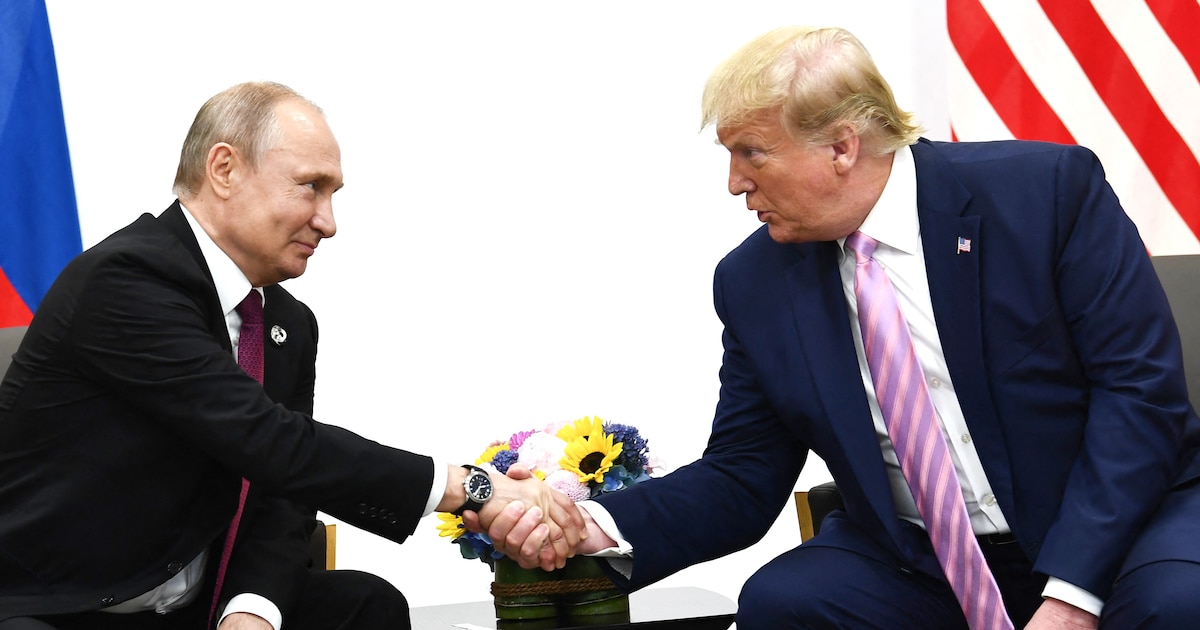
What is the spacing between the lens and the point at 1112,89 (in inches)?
129

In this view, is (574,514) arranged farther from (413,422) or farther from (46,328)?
(413,422)

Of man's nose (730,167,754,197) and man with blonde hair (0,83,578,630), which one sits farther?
man's nose (730,167,754,197)

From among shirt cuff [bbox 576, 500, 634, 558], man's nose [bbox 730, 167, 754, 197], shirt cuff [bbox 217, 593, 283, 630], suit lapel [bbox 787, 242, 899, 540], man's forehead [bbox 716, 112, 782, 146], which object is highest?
man's forehead [bbox 716, 112, 782, 146]

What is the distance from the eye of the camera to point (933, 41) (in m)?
3.62

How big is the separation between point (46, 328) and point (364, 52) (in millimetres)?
1609

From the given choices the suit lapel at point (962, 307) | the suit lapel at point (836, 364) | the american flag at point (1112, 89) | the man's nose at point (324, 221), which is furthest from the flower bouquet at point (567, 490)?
the american flag at point (1112, 89)

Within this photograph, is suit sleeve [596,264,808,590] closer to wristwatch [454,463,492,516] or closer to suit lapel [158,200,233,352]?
wristwatch [454,463,492,516]

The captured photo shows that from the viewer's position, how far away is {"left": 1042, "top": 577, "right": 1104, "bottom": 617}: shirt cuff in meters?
1.71

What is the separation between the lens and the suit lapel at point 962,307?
1.90 m

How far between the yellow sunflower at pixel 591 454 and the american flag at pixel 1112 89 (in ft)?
5.71

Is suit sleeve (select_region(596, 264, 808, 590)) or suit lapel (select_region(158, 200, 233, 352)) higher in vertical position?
suit lapel (select_region(158, 200, 233, 352))

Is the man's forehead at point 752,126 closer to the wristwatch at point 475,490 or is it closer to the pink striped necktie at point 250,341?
the wristwatch at point 475,490

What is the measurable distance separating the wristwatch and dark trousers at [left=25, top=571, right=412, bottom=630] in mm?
200

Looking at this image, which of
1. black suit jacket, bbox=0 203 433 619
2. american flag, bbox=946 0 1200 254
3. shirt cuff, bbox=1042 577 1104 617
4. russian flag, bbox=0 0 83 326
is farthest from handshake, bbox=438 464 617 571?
american flag, bbox=946 0 1200 254
